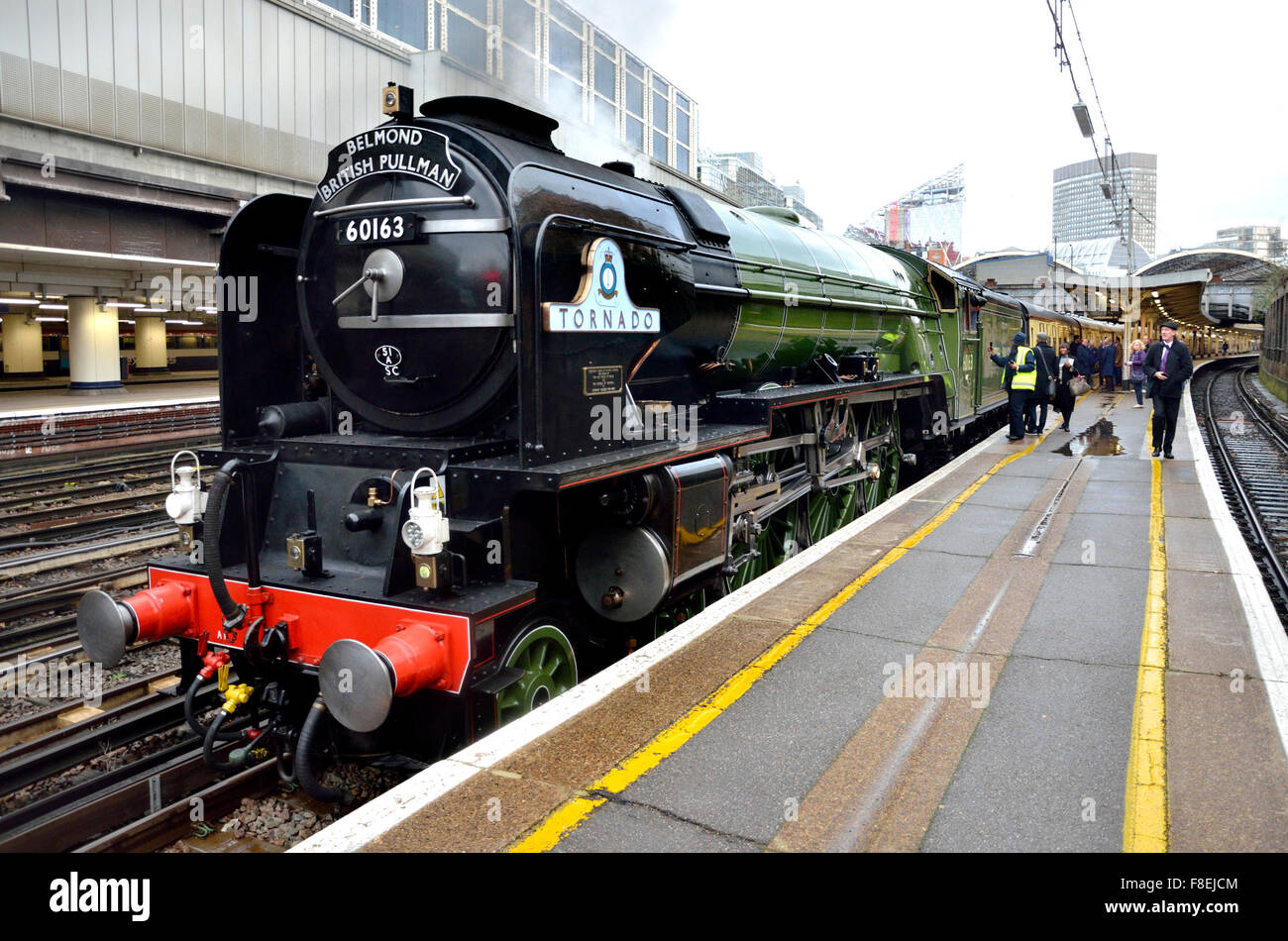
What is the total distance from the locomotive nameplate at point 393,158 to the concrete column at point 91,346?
21540 mm

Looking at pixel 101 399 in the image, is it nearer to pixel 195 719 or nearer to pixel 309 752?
pixel 195 719

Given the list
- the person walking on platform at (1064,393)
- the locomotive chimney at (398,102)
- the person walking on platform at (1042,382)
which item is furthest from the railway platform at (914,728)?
the person walking on platform at (1064,393)

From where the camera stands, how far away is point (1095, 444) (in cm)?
1288

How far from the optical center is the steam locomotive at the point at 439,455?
3.84 m

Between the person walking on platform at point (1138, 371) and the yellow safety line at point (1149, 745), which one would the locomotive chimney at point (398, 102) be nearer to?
the yellow safety line at point (1149, 745)

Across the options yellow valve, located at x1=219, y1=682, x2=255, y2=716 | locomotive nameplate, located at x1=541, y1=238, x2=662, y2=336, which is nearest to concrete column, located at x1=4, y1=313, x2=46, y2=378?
yellow valve, located at x1=219, y1=682, x2=255, y2=716

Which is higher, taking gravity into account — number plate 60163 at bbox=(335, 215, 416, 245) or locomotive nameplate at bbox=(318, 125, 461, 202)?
locomotive nameplate at bbox=(318, 125, 461, 202)

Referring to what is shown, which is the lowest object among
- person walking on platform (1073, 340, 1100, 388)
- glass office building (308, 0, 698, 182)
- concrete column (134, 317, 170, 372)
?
person walking on platform (1073, 340, 1100, 388)

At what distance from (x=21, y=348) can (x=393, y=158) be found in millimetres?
31820

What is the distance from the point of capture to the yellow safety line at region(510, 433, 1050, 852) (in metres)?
2.94

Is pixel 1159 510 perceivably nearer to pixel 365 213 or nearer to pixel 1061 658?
pixel 1061 658

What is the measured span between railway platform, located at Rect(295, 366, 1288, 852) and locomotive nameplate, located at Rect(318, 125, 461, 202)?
250 centimetres

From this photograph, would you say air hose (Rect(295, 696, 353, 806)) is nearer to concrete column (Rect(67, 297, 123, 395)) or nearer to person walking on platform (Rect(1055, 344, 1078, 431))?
person walking on platform (Rect(1055, 344, 1078, 431))

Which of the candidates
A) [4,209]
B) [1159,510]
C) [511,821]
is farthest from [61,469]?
[1159,510]
